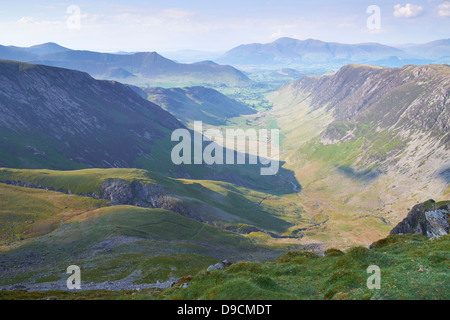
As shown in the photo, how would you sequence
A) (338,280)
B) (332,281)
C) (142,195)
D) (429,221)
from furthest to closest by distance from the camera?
(142,195)
(429,221)
(332,281)
(338,280)

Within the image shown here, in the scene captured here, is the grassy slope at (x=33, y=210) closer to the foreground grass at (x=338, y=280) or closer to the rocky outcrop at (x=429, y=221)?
the foreground grass at (x=338, y=280)

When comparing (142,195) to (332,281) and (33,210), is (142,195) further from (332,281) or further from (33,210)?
Result: (332,281)

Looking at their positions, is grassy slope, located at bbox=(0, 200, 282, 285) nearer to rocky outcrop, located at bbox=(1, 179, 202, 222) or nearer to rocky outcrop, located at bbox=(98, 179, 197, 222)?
rocky outcrop, located at bbox=(1, 179, 202, 222)

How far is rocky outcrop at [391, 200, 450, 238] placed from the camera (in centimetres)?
7681

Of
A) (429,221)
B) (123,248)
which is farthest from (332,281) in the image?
(123,248)

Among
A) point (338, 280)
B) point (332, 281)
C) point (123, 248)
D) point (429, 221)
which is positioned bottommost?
point (123, 248)

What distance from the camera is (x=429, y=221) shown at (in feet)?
271

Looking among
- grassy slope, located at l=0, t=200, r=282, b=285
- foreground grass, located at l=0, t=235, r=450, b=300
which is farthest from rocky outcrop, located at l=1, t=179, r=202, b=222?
foreground grass, located at l=0, t=235, r=450, b=300

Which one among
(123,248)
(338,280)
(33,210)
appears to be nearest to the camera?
(338,280)

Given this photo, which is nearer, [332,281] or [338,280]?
[338,280]

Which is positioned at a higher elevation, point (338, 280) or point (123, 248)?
point (338, 280)

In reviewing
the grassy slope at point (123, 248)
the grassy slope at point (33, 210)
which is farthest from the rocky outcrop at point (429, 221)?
the grassy slope at point (33, 210)

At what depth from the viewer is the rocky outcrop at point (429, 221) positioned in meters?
76.8
